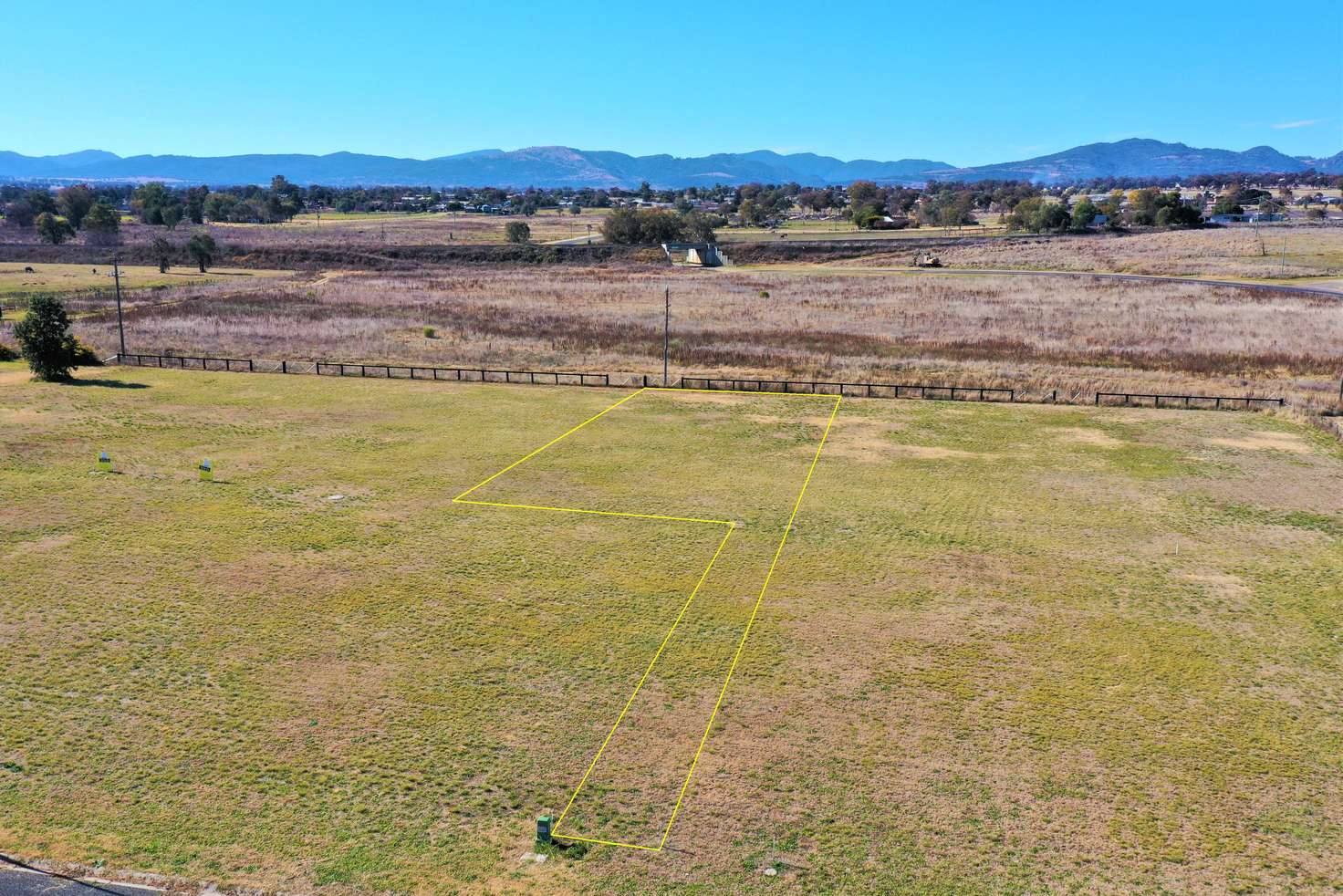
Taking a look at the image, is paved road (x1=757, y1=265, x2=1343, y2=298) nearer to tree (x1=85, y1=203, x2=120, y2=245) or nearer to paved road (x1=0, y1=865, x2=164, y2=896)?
paved road (x1=0, y1=865, x2=164, y2=896)

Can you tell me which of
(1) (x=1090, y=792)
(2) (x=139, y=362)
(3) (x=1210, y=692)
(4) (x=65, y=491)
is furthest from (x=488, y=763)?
(2) (x=139, y=362)

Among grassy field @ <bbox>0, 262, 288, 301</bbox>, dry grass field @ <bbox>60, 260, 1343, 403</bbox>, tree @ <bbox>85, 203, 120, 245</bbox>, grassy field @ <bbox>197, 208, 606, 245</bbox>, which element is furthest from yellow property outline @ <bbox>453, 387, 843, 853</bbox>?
tree @ <bbox>85, 203, 120, 245</bbox>

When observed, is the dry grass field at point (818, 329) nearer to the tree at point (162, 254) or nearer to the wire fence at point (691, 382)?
the wire fence at point (691, 382)

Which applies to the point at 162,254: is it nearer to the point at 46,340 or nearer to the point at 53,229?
the point at 53,229

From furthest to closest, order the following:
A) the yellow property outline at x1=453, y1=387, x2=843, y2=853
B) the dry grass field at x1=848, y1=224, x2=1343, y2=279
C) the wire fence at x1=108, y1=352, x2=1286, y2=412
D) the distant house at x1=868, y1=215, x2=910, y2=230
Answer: the distant house at x1=868, y1=215, x2=910, y2=230, the dry grass field at x1=848, y1=224, x2=1343, y2=279, the wire fence at x1=108, y1=352, x2=1286, y2=412, the yellow property outline at x1=453, y1=387, x2=843, y2=853

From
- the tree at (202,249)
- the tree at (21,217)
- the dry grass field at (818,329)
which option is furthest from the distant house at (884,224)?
the tree at (21,217)

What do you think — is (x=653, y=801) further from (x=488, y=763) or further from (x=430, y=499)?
(x=430, y=499)
